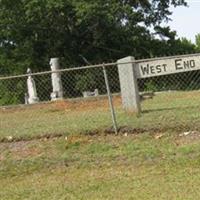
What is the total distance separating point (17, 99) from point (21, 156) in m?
18.2

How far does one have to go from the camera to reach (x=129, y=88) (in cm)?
1538

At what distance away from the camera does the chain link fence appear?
40.6 ft

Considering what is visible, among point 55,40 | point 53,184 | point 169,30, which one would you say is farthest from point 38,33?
point 53,184

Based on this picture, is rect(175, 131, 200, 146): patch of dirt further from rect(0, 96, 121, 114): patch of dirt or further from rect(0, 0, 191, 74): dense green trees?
rect(0, 0, 191, 74): dense green trees

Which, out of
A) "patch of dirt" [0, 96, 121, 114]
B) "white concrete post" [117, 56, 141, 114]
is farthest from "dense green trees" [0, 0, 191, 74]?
"white concrete post" [117, 56, 141, 114]

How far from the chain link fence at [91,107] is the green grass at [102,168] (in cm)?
81

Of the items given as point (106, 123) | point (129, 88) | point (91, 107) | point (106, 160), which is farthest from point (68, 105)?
point (106, 160)

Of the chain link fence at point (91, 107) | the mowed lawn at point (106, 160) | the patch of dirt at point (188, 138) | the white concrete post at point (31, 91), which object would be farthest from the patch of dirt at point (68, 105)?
the patch of dirt at point (188, 138)

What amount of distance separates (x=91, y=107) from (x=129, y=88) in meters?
4.44

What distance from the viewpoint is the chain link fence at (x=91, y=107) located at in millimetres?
12383

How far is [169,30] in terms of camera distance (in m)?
40.3

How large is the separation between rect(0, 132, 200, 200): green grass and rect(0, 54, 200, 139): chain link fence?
2.66 feet

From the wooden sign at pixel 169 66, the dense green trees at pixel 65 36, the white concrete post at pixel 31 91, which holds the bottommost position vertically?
the white concrete post at pixel 31 91

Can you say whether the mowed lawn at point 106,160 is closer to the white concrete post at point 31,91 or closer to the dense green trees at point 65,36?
the white concrete post at point 31,91
